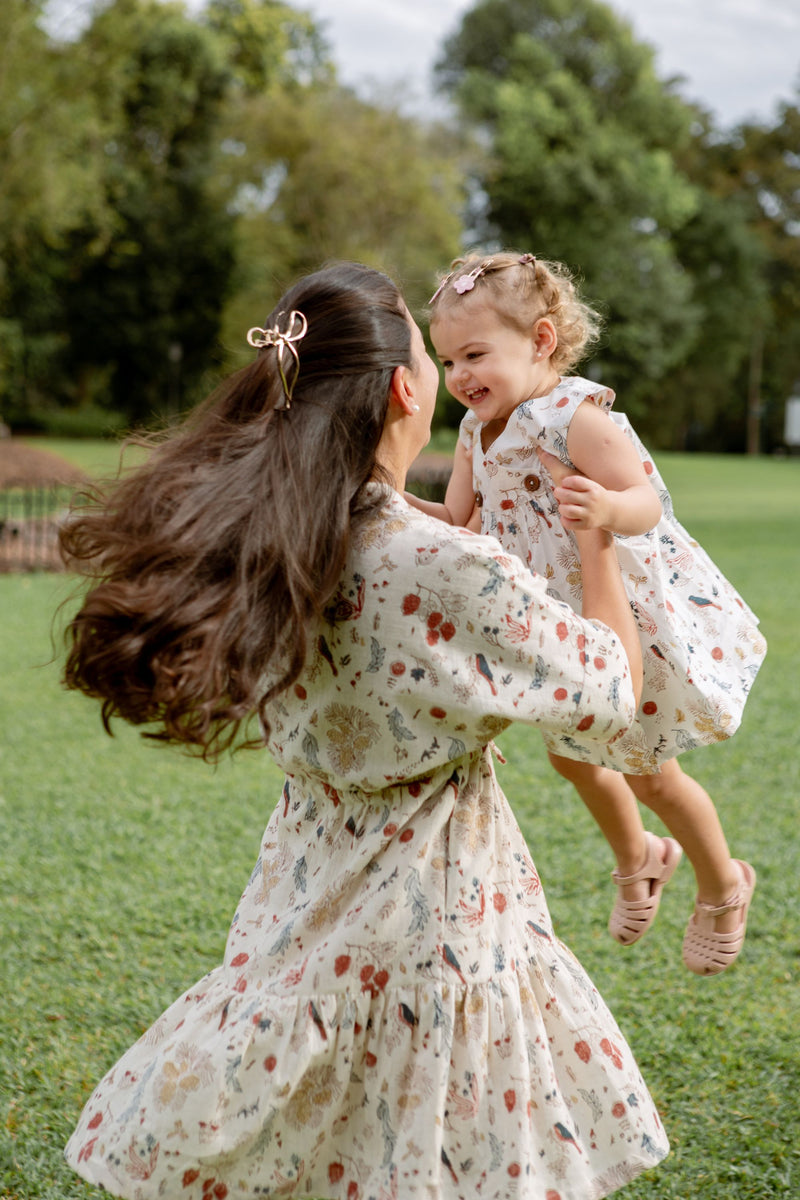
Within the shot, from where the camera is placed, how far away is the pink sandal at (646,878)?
2623 millimetres

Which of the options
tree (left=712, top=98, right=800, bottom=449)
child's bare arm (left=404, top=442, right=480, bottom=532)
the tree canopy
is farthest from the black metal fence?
tree (left=712, top=98, right=800, bottom=449)

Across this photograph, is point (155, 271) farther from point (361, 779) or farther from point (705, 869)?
point (361, 779)

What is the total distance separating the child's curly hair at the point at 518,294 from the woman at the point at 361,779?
0.45 meters

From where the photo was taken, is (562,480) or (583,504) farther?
(562,480)

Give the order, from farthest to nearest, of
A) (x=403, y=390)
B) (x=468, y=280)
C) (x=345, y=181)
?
1. (x=345, y=181)
2. (x=468, y=280)
3. (x=403, y=390)

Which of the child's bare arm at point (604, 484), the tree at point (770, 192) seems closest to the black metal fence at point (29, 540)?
the child's bare arm at point (604, 484)

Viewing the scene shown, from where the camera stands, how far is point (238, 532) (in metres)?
1.48

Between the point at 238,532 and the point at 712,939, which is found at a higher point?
the point at 238,532

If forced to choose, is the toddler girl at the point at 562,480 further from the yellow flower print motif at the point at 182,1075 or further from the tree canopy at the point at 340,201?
the tree canopy at the point at 340,201

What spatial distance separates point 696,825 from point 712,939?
1.00 feet

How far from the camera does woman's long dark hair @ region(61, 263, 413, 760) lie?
4.66 ft

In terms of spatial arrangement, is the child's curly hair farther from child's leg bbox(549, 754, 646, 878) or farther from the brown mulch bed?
the brown mulch bed

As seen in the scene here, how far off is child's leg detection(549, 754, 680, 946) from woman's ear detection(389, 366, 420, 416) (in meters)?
1.04

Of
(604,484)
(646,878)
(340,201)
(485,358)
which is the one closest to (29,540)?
(646,878)
